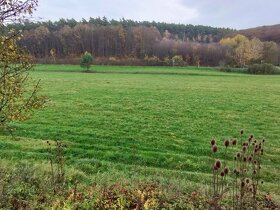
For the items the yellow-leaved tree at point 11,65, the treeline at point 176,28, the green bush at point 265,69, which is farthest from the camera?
the treeline at point 176,28

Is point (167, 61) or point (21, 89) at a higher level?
point (21, 89)

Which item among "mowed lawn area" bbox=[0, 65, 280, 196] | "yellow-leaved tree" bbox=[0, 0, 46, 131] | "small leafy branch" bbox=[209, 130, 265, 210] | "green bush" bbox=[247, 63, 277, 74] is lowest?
"green bush" bbox=[247, 63, 277, 74]

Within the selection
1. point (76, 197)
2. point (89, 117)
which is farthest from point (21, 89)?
point (89, 117)

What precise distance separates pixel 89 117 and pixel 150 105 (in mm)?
7285

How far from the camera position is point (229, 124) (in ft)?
71.4

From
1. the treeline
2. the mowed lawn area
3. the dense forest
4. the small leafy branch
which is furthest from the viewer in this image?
the treeline

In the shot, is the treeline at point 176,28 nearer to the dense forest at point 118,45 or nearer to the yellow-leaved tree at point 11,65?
the dense forest at point 118,45

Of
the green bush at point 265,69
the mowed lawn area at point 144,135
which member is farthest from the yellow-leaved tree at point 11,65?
the green bush at point 265,69

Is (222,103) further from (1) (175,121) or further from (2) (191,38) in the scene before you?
(2) (191,38)

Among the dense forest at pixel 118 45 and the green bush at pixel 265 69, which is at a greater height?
the dense forest at pixel 118 45

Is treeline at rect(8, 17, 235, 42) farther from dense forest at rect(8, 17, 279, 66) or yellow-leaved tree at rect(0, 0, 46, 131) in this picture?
yellow-leaved tree at rect(0, 0, 46, 131)

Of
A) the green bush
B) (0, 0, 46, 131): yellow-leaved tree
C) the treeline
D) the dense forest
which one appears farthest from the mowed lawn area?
the treeline

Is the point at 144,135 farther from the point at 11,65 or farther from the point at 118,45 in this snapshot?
the point at 118,45

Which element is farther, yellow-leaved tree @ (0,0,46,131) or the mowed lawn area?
the mowed lawn area
